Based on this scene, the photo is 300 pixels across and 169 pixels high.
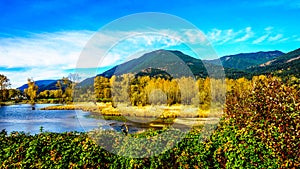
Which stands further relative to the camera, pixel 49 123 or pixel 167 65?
pixel 167 65

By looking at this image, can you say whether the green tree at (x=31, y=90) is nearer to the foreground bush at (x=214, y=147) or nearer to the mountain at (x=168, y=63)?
the mountain at (x=168, y=63)

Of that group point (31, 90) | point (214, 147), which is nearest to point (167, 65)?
point (214, 147)

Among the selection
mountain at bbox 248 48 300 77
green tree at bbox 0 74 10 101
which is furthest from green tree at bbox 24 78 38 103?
mountain at bbox 248 48 300 77

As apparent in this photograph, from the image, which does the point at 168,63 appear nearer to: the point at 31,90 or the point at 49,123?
the point at 49,123

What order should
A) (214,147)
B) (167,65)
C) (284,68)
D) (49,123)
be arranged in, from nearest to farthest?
(214,147) < (49,123) < (167,65) < (284,68)

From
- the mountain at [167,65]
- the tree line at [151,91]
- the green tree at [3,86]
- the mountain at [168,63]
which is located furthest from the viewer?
the green tree at [3,86]

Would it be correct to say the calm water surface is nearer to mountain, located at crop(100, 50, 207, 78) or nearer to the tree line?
the tree line

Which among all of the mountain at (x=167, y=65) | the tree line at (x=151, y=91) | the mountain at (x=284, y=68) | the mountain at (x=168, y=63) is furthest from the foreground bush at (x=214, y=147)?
the mountain at (x=284, y=68)

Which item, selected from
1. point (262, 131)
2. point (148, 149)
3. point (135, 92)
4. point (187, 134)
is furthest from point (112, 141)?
point (135, 92)

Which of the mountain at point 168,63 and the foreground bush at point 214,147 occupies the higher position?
the mountain at point 168,63

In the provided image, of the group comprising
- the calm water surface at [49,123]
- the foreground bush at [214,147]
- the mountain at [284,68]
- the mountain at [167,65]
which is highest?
the mountain at [284,68]

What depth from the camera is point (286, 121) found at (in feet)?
16.2

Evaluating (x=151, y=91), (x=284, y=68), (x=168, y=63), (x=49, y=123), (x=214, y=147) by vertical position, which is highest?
(x=284, y=68)

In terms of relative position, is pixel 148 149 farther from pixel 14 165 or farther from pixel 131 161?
pixel 14 165
